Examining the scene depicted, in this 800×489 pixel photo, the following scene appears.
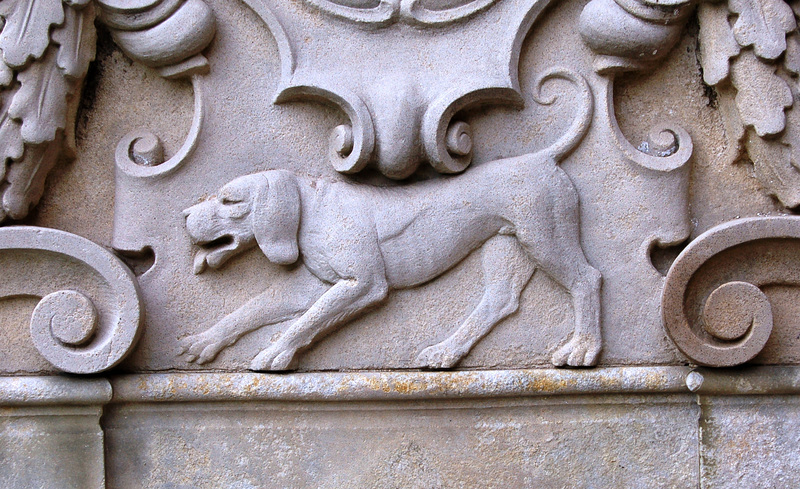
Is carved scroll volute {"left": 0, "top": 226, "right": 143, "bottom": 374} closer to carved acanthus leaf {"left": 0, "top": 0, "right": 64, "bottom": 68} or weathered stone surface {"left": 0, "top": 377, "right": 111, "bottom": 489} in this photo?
weathered stone surface {"left": 0, "top": 377, "right": 111, "bottom": 489}

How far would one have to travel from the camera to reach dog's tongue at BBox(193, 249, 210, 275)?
2.60 m

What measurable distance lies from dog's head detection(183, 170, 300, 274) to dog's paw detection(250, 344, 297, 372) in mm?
311

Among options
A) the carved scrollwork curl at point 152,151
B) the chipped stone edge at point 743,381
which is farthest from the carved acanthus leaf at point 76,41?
the chipped stone edge at point 743,381

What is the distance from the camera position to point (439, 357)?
261 centimetres

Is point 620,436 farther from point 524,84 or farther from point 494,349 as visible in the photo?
point 524,84

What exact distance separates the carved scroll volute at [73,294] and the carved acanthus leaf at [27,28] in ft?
1.88

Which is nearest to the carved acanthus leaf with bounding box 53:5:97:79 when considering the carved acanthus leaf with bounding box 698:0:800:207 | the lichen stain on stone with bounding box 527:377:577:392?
the lichen stain on stone with bounding box 527:377:577:392

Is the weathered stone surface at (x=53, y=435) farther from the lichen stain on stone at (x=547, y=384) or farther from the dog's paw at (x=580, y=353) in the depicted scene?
the dog's paw at (x=580, y=353)

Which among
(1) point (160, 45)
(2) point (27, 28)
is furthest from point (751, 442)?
(2) point (27, 28)

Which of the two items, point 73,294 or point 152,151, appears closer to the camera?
point 73,294

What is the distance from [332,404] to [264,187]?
31.4 inches

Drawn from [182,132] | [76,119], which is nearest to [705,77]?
[182,132]

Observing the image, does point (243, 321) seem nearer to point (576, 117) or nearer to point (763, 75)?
point (576, 117)

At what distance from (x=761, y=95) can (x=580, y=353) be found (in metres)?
1.08
